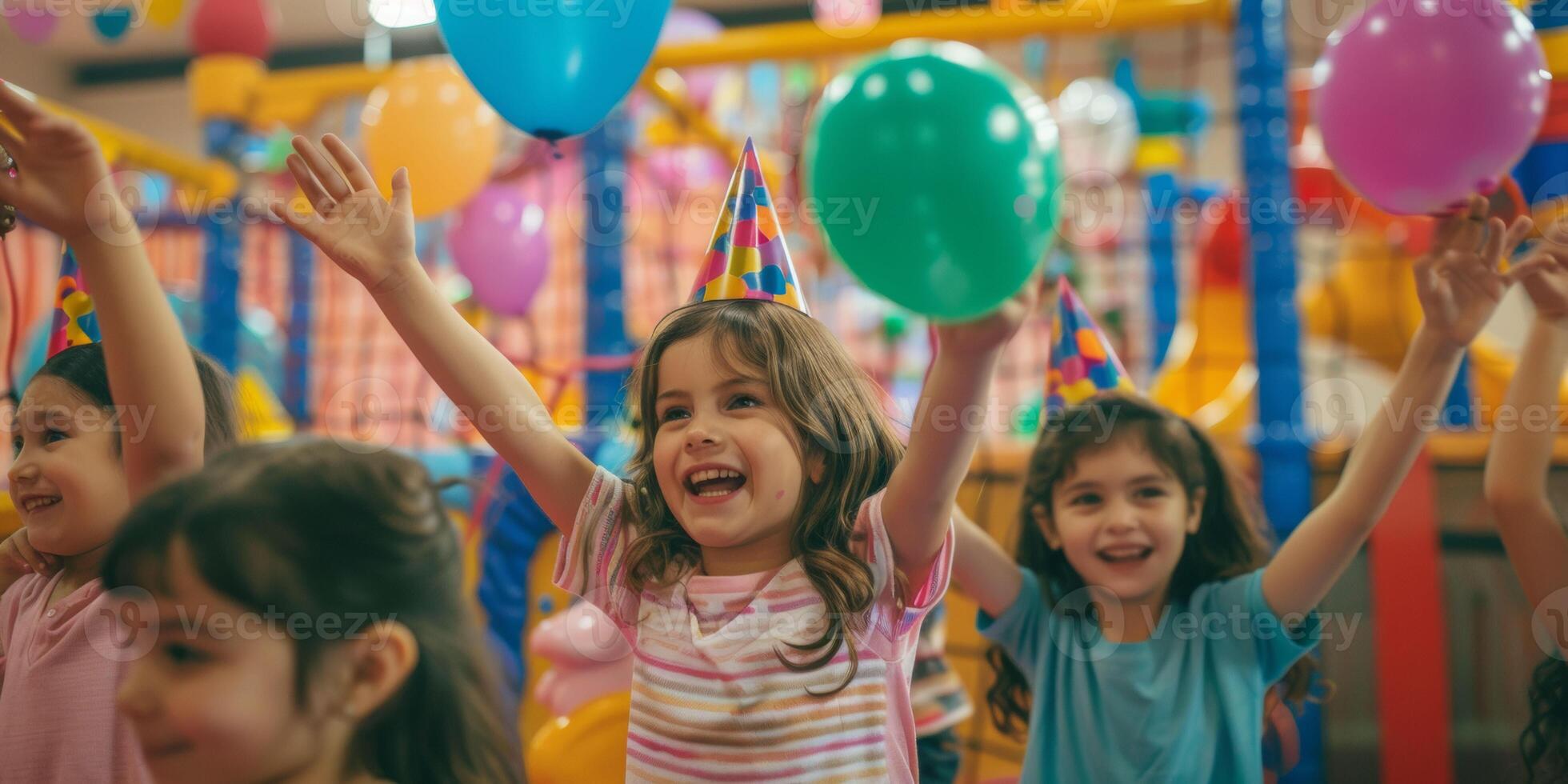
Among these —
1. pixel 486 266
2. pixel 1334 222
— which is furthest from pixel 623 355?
pixel 1334 222

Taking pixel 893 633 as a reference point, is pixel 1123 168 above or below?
above

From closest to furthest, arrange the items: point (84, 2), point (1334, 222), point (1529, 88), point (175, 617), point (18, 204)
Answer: point (175, 617) → point (18, 204) → point (1529, 88) → point (84, 2) → point (1334, 222)

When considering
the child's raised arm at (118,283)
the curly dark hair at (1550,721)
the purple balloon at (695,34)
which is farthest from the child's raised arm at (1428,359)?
the purple balloon at (695,34)

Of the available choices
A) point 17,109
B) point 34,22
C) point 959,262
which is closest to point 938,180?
point 959,262

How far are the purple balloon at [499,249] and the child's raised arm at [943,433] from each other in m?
1.92

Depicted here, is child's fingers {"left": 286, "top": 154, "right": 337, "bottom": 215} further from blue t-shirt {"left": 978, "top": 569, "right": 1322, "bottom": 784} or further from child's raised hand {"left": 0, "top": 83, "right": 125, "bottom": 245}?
blue t-shirt {"left": 978, "top": 569, "right": 1322, "bottom": 784}

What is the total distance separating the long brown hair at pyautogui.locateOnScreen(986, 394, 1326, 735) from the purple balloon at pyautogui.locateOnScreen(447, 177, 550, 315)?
1.64 m

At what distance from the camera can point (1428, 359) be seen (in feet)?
3.66

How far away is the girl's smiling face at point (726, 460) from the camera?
38.9 inches

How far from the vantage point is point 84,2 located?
2.09 meters

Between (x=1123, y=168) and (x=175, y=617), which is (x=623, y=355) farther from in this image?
(x=1123, y=168)

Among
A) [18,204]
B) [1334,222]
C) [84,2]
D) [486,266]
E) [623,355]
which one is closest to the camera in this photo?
[18,204]

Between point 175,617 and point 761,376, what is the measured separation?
1.58 ft

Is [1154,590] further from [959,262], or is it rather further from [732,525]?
[959,262]
